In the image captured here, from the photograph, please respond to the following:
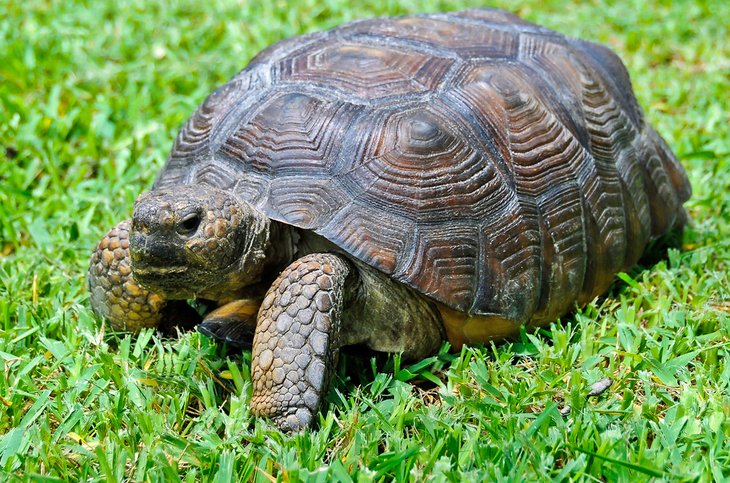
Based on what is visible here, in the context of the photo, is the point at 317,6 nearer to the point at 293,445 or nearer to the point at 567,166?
the point at 567,166

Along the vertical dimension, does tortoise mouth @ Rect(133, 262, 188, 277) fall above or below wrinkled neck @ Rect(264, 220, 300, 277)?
above

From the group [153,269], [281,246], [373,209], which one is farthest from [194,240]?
[373,209]

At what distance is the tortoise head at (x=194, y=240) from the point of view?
2.84 m

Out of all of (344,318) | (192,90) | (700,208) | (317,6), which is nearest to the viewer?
(344,318)

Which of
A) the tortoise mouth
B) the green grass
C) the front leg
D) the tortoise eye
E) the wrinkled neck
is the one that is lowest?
the green grass

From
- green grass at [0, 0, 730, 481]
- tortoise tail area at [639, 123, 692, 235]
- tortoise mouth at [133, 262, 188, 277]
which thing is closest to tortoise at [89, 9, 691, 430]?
tortoise mouth at [133, 262, 188, 277]

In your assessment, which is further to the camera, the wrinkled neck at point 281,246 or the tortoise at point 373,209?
the wrinkled neck at point 281,246

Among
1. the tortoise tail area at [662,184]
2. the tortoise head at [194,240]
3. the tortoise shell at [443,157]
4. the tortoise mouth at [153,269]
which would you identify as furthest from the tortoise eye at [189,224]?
the tortoise tail area at [662,184]

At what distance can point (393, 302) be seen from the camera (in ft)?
10.6

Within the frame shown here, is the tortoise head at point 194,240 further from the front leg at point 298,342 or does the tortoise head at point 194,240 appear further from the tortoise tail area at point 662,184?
the tortoise tail area at point 662,184

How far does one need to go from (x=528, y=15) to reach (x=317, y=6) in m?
1.78

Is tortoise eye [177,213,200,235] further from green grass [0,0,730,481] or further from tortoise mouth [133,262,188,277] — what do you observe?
green grass [0,0,730,481]

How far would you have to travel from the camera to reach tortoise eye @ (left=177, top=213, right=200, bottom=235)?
9.41 ft

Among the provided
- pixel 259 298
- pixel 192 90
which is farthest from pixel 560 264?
pixel 192 90
